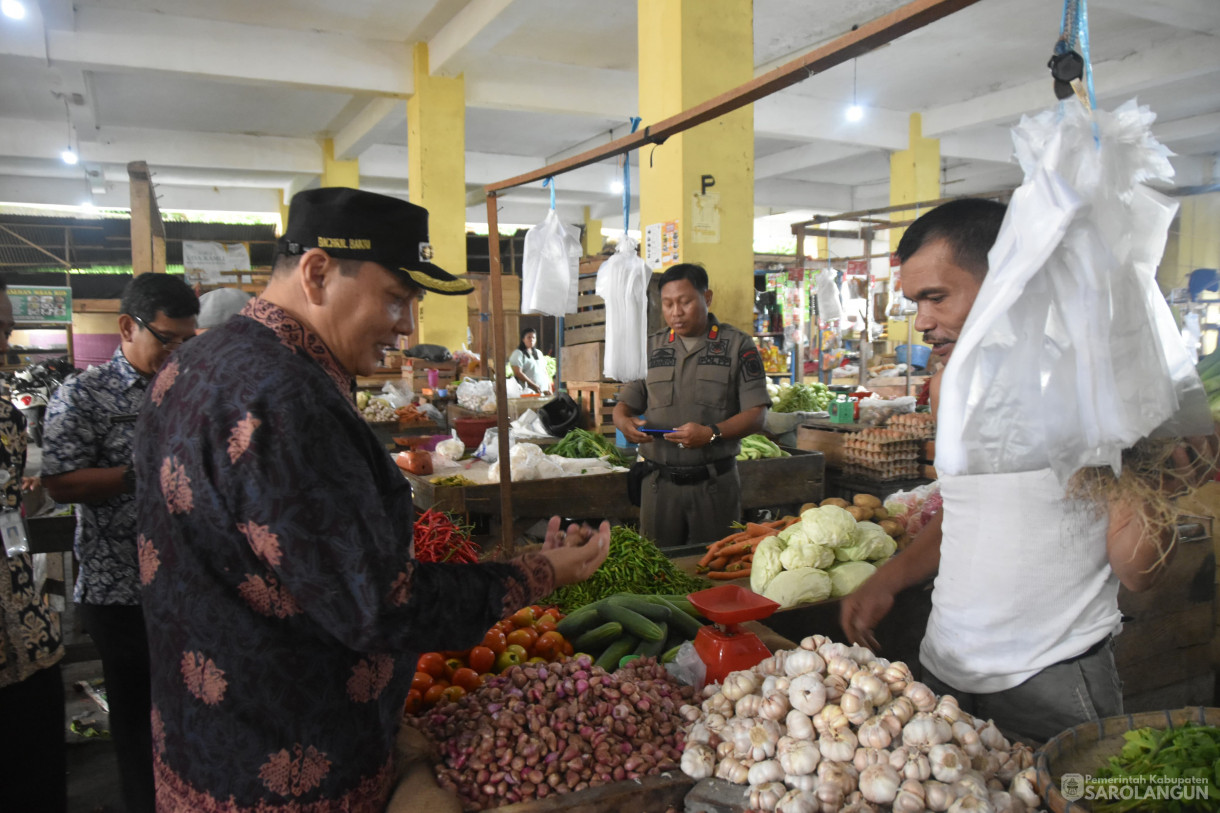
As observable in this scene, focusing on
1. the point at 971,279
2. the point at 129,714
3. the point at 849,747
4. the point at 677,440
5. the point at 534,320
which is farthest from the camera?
the point at 534,320

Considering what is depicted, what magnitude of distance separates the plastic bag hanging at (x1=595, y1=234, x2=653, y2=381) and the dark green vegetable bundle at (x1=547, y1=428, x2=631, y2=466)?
3.63ft

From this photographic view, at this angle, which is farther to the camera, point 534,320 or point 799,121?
point 534,320

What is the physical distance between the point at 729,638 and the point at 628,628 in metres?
0.50

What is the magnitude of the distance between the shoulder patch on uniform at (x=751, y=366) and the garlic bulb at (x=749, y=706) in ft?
8.46

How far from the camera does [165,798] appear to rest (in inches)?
57.9

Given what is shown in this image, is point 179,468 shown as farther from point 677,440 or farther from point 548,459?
point 548,459

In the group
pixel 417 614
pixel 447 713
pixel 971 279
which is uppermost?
pixel 971 279

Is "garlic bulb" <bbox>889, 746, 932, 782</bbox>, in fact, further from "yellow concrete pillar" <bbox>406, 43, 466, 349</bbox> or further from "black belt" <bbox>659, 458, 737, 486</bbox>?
"yellow concrete pillar" <bbox>406, 43, 466, 349</bbox>

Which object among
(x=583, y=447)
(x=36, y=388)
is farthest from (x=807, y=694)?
(x=36, y=388)

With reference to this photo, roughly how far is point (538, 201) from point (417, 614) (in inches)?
760

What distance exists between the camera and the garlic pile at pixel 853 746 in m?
1.42

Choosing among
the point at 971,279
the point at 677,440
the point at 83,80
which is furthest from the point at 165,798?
the point at 83,80

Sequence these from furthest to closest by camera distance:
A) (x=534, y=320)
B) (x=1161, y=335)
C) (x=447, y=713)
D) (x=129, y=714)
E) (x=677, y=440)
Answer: (x=534, y=320)
(x=677, y=440)
(x=129, y=714)
(x=447, y=713)
(x=1161, y=335)

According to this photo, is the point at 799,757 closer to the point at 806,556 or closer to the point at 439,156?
the point at 806,556
